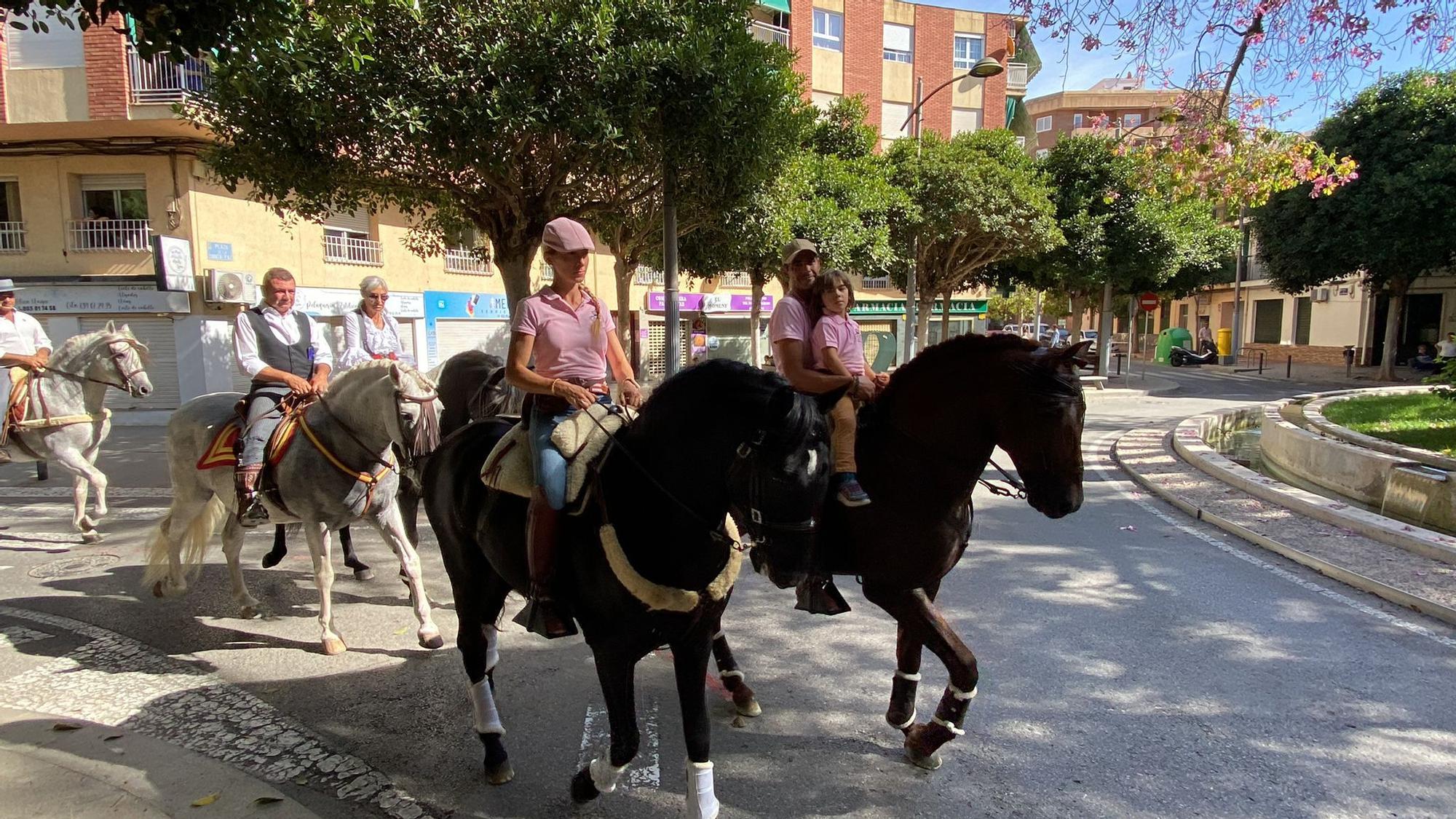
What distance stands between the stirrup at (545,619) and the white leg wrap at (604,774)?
19.8 inches

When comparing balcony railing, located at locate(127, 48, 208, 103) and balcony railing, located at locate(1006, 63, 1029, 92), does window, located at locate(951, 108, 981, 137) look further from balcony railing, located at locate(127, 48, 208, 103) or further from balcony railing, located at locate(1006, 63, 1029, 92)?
balcony railing, located at locate(127, 48, 208, 103)

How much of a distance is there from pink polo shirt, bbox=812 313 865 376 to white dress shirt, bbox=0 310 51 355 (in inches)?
313

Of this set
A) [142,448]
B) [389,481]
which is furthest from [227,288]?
[389,481]

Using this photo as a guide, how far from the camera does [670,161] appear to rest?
8664 mm

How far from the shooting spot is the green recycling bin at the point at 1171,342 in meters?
34.5

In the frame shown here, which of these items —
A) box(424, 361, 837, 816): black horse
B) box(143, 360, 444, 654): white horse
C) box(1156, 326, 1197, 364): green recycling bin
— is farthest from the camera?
box(1156, 326, 1197, 364): green recycling bin

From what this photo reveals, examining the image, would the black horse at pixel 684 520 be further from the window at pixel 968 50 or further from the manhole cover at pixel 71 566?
the window at pixel 968 50

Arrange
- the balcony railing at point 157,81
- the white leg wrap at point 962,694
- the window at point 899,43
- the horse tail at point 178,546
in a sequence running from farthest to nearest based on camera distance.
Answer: the window at point 899,43 → the balcony railing at point 157,81 → the horse tail at point 178,546 → the white leg wrap at point 962,694

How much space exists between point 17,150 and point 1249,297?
4777 cm

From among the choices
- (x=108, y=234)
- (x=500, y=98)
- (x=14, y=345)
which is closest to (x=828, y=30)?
(x=108, y=234)

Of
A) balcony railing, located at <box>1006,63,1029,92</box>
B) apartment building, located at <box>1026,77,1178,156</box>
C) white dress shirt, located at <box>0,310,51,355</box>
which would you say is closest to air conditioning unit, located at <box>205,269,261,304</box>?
white dress shirt, located at <box>0,310,51,355</box>

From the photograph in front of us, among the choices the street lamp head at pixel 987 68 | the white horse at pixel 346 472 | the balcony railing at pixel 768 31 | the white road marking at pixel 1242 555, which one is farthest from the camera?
the balcony railing at pixel 768 31

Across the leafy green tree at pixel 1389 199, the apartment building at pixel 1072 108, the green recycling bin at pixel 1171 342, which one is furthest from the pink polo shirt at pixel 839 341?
the apartment building at pixel 1072 108

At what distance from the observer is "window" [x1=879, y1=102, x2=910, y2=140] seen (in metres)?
30.5
